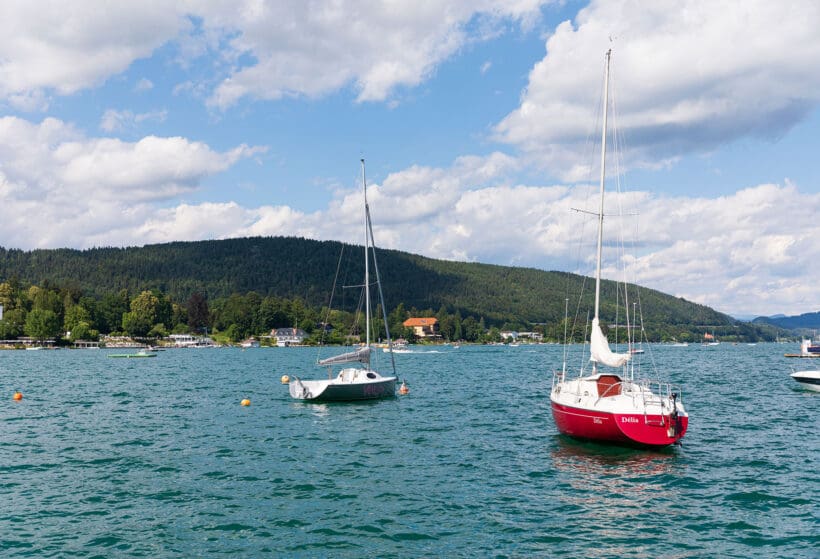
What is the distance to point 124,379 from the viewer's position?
90.4 metres

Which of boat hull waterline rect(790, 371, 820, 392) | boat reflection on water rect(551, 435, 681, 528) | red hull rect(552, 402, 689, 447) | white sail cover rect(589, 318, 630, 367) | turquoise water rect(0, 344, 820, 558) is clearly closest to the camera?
turquoise water rect(0, 344, 820, 558)

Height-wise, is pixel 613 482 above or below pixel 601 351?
below

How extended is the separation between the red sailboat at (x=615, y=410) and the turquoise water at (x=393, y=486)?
119 cm

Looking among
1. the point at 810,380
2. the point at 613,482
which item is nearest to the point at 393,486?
the point at 613,482

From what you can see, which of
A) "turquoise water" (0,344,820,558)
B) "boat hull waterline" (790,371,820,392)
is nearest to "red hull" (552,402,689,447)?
"turquoise water" (0,344,820,558)

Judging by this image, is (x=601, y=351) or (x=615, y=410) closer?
(x=615, y=410)

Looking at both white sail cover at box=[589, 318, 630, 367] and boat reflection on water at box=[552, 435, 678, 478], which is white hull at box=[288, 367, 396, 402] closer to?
boat reflection on water at box=[552, 435, 678, 478]

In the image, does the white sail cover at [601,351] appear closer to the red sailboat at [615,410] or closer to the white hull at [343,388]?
the red sailboat at [615,410]

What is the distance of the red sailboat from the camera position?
3183cm

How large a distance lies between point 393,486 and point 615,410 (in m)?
12.2

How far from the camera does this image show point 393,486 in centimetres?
2783

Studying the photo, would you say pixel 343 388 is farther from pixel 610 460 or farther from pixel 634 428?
pixel 634 428

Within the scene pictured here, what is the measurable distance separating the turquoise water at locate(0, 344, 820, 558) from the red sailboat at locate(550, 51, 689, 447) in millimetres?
1189

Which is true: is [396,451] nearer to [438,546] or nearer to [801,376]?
[438,546]
